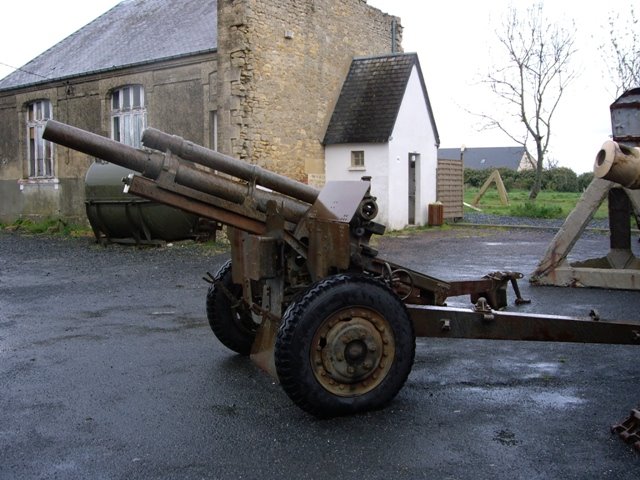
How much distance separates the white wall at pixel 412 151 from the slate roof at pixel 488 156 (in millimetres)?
52111

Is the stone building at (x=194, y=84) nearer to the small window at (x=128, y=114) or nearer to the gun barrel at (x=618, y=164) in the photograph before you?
the small window at (x=128, y=114)

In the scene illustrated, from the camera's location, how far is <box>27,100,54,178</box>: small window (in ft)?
79.4

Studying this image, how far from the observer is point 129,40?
75.0ft

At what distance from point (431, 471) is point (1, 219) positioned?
26.4m

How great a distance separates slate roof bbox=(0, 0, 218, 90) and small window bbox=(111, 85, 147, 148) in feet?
2.79

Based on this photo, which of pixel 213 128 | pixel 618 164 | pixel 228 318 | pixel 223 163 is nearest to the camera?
pixel 618 164

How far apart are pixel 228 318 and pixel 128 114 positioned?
16919 mm

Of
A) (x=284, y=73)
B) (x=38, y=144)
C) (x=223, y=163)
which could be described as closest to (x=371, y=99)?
(x=284, y=73)

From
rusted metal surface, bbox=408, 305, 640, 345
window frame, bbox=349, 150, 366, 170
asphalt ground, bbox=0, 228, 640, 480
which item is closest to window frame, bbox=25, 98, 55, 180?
window frame, bbox=349, 150, 366, 170

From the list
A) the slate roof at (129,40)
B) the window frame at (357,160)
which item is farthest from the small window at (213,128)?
the window frame at (357,160)

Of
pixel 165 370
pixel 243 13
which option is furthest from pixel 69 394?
pixel 243 13

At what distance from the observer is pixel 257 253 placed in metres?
4.44

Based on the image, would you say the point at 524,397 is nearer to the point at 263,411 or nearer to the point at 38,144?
the point at 263,411

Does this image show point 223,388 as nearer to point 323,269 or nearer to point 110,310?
point 323,269
